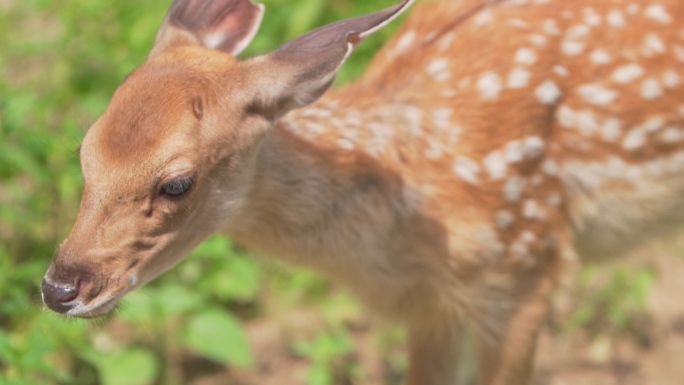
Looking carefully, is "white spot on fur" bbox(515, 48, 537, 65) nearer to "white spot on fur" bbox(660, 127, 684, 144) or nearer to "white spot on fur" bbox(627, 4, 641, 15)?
"white spot on fur" bbox(627, 4, 641, 15)

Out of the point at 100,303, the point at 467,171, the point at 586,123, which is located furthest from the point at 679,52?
the point at 100,303

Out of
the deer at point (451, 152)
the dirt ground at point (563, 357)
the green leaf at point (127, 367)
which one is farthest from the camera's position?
the dirt ground at point (563, 357)

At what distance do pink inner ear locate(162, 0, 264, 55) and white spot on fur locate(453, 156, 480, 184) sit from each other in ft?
2.77

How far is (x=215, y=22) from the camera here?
12.1 feet

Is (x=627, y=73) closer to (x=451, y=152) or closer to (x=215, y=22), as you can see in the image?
(x=451, y=152)

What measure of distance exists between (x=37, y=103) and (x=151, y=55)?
5.38ft

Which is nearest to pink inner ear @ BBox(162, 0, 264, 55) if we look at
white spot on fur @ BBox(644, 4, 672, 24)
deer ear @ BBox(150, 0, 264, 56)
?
deer ear @ BBox(150, 0, 264, 56)

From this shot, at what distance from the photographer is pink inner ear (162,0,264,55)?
3.66 m

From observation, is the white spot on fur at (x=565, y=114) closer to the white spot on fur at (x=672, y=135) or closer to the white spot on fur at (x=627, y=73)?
the white spot on fur at (x=627, y=73)

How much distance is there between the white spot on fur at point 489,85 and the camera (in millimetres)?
3814

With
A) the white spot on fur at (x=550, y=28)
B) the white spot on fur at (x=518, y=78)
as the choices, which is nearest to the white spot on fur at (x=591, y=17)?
the white spot on fur at (x=550, y=28)

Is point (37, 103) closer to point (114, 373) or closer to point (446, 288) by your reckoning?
point (114, 373)

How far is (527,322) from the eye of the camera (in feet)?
12.8

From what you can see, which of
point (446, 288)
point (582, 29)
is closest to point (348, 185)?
point (446, 288)
